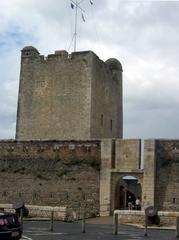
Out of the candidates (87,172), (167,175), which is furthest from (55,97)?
(167,175)

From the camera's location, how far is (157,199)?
27078 millimetres

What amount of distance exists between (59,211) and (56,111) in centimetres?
1043

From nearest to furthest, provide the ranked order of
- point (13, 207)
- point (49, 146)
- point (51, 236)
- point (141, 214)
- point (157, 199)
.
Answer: point (51, 236) < point (141, 214) < point (13, 207) < point (157, 199) < point (49, 146)

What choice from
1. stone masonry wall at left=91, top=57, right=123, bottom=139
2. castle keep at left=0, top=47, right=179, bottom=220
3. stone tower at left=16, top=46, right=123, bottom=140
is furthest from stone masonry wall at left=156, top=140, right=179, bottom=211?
stone masonry wall at left=91, top=57, right=123, bottom=139

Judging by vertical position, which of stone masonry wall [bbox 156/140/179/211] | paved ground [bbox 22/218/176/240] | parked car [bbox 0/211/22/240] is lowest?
paved ground [bbox 22/218/176/240]

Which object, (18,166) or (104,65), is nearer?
(18,166)

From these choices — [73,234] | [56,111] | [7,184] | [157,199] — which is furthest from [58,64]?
[73,234]

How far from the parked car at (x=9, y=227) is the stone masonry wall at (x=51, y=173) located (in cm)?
1442

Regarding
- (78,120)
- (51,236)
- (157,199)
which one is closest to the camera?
(51,236)

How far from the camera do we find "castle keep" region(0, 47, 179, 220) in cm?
2744

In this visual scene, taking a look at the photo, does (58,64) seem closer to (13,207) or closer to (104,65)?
(104,65)

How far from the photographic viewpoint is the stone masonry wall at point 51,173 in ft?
93.2

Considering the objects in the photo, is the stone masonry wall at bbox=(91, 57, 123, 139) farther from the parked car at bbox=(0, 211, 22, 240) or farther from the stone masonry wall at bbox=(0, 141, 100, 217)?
the parked car at bbox=(0, 211, 22, 240)

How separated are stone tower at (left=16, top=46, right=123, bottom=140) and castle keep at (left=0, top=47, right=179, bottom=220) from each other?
6 centimetres
